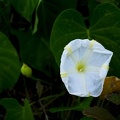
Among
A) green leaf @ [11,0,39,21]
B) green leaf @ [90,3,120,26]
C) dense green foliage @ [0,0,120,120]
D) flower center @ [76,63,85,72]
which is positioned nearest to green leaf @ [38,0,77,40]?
dense green foliage @ [0,0,120,120]

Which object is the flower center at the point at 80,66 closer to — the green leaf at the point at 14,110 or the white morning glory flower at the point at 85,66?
the white morning glory flower at the point at 85,66

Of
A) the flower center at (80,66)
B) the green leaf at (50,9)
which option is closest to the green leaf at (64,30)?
the flower center at (80,66)

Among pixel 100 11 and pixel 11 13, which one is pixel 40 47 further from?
pixel 100 11

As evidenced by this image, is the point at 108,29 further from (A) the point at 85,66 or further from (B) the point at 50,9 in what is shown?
(B) the point at 50,9

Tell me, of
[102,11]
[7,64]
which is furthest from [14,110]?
[102,11]

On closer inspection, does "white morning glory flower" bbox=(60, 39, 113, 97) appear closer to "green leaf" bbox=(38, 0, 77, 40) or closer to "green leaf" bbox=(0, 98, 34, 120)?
"green leaf" bbox=(0, 98, 34, 120)

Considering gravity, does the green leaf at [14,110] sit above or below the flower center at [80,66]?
below

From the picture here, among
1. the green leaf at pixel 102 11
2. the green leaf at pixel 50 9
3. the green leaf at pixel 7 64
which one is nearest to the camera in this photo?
the green leaf at pixel 102 11
